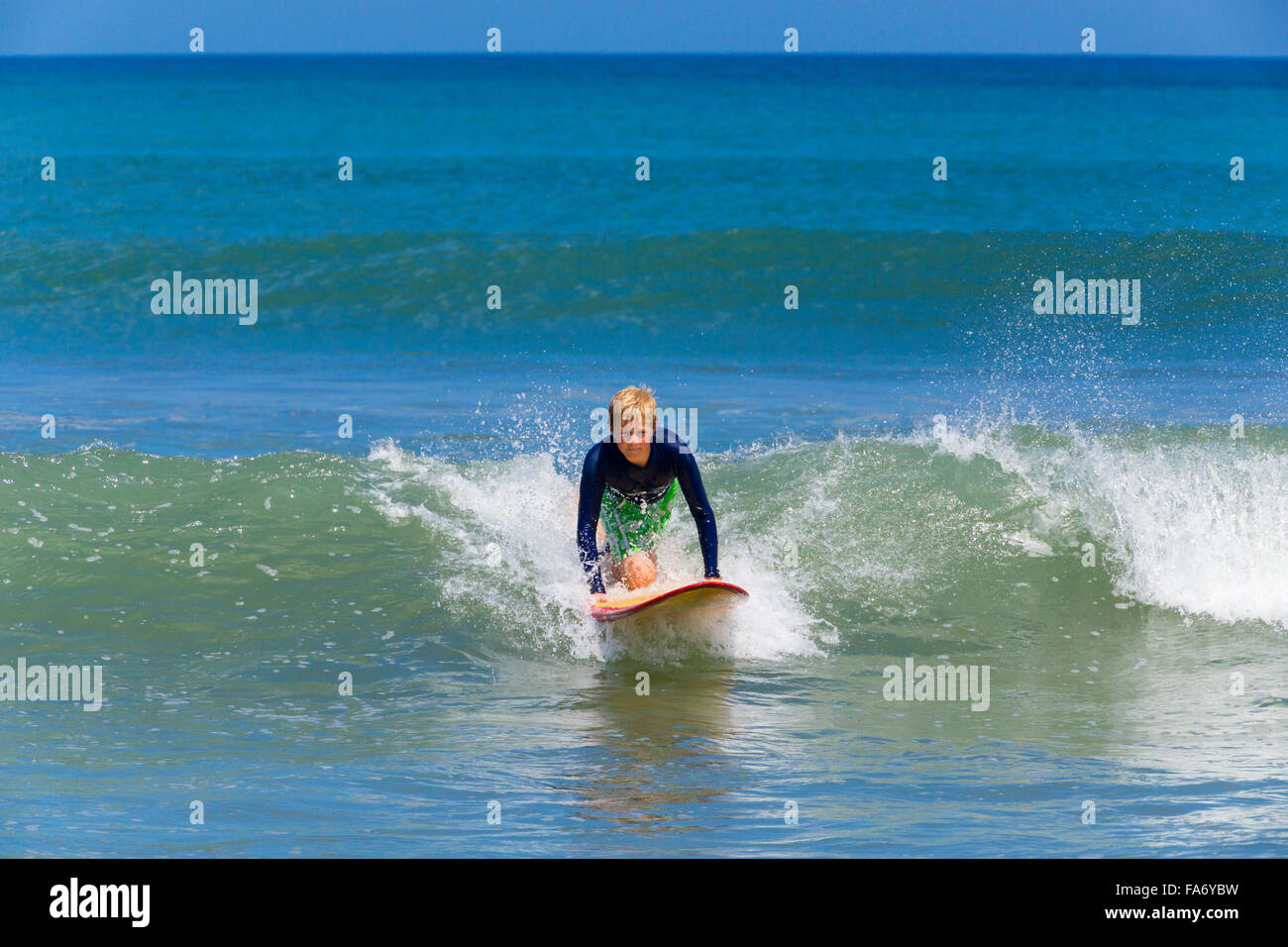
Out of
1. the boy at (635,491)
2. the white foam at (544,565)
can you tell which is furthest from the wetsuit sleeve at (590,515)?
the white foam at (544,565)

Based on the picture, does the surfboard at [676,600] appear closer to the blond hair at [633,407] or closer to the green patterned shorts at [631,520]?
the green patterned shorts at [631,520]

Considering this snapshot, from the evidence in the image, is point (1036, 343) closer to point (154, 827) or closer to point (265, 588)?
point (265, 588)

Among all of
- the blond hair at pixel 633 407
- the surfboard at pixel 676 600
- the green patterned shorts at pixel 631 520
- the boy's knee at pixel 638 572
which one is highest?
the blond hair at pixel 633 407

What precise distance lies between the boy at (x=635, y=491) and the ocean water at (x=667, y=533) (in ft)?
1.13

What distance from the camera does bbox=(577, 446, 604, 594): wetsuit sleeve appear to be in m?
7.33

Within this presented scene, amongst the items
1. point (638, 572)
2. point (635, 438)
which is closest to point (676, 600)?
point (638, 572)

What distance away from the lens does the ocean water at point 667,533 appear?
5.24 meters

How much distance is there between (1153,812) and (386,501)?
658cm

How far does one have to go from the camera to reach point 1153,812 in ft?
16.1

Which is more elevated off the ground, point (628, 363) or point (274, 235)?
point (274, 235)

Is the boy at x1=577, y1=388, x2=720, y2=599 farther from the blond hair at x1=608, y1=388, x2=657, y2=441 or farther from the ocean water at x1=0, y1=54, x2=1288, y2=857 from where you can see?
the ocean water at x1=0, y1=54, x2=1288, y2=857

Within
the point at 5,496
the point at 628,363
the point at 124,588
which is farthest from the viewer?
the point at 628,363

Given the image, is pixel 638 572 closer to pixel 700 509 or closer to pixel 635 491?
pixel 635 491
